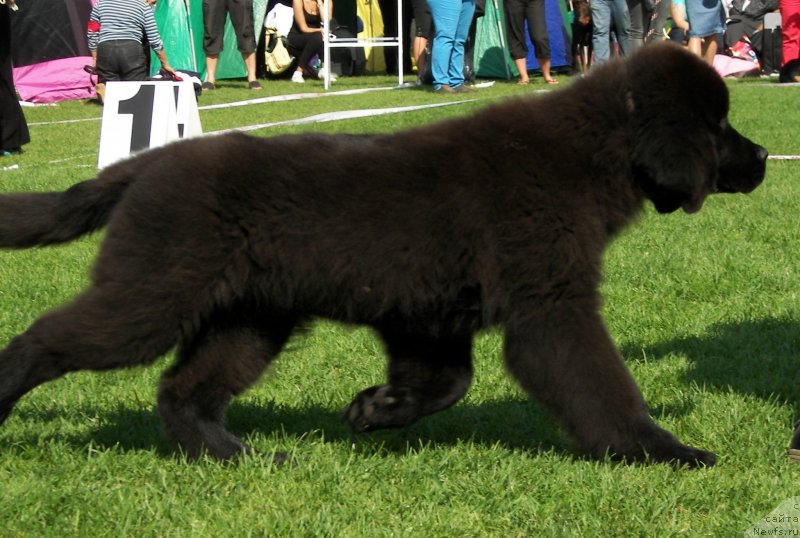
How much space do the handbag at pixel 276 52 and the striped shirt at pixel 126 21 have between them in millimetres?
7871

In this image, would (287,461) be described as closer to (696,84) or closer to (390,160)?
(390,160)

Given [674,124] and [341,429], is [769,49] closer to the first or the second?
[674,124]

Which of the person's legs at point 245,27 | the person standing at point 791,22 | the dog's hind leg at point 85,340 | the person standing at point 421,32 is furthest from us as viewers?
the person's legs at point 245,27

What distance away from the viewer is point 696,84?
3.54 metres

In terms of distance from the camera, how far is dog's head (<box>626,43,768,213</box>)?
341cm

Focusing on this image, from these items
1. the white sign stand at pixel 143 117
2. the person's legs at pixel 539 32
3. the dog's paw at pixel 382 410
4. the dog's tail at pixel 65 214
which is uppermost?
the dog's tail at pixel 65 214

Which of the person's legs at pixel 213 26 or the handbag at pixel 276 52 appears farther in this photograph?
the handbag at pixel 276 52

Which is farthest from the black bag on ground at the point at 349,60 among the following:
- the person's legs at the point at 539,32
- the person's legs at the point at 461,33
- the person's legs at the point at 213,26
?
the person's legs at the point at 461,33

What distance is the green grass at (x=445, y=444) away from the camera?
3.04 meters

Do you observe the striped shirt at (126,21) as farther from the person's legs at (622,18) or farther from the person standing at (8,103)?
the person's legs at (622,18)

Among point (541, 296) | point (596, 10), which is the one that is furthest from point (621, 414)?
point (596, 10)

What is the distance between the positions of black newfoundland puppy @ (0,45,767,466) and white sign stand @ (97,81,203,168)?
4.93 m

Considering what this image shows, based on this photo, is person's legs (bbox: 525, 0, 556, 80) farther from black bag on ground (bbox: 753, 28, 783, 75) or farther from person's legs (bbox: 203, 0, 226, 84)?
person's legs (bbox: 203, 0, 226, 84)

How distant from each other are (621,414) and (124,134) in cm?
604
